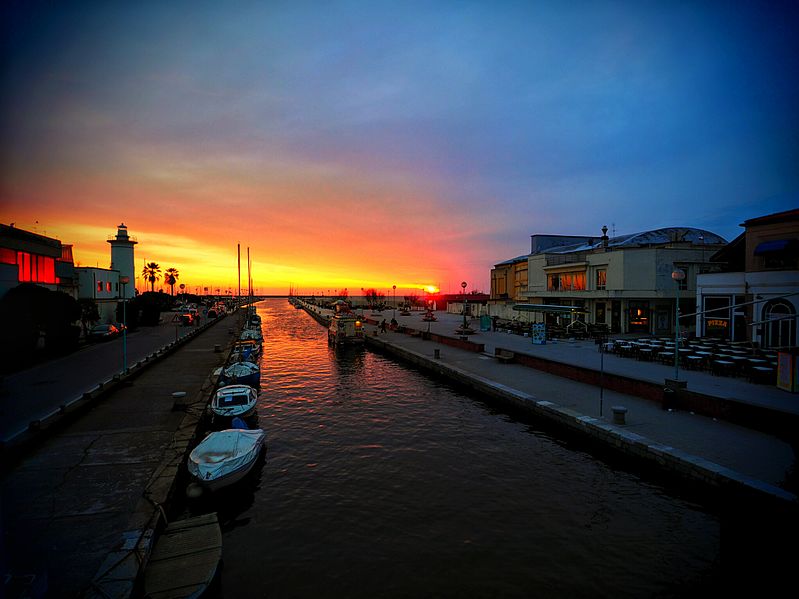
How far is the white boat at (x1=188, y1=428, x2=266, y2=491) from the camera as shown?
1141cm

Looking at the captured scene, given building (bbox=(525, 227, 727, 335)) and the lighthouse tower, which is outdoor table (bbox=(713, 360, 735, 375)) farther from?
the lighthouse tower

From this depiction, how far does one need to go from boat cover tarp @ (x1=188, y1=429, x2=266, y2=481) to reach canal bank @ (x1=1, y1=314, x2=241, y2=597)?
0.58 meters

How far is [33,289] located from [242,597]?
29922 millimetres

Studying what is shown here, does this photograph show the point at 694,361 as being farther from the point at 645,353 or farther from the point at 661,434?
the point at 661,434

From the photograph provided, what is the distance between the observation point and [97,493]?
998 centimetres

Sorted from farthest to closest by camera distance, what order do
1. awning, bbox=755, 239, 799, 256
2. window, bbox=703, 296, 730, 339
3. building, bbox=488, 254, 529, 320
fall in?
1. building, bbox=488, 254, 529, 320
2. window, bbox=703, 296, 730, 339
3. awning, bbox=755, 239, 799, 256

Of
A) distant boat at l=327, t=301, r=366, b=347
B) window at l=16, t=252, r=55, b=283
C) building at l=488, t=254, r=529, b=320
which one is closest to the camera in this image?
window at l=16, t=252, r=55, b=283

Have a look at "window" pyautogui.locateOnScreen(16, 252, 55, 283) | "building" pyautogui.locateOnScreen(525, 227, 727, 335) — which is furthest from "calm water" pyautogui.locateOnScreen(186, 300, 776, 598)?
"window" pyautogui.locateOnScreen(16, 252, 55, 283)

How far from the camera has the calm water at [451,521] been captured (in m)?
8.30

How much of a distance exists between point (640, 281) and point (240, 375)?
117 ft

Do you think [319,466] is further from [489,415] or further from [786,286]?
[786,286]

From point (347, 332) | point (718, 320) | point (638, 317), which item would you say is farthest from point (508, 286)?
point (718, 320)

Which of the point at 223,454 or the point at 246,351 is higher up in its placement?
the point at 246,351

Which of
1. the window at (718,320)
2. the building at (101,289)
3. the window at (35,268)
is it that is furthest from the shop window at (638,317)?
the building at (101,289)
